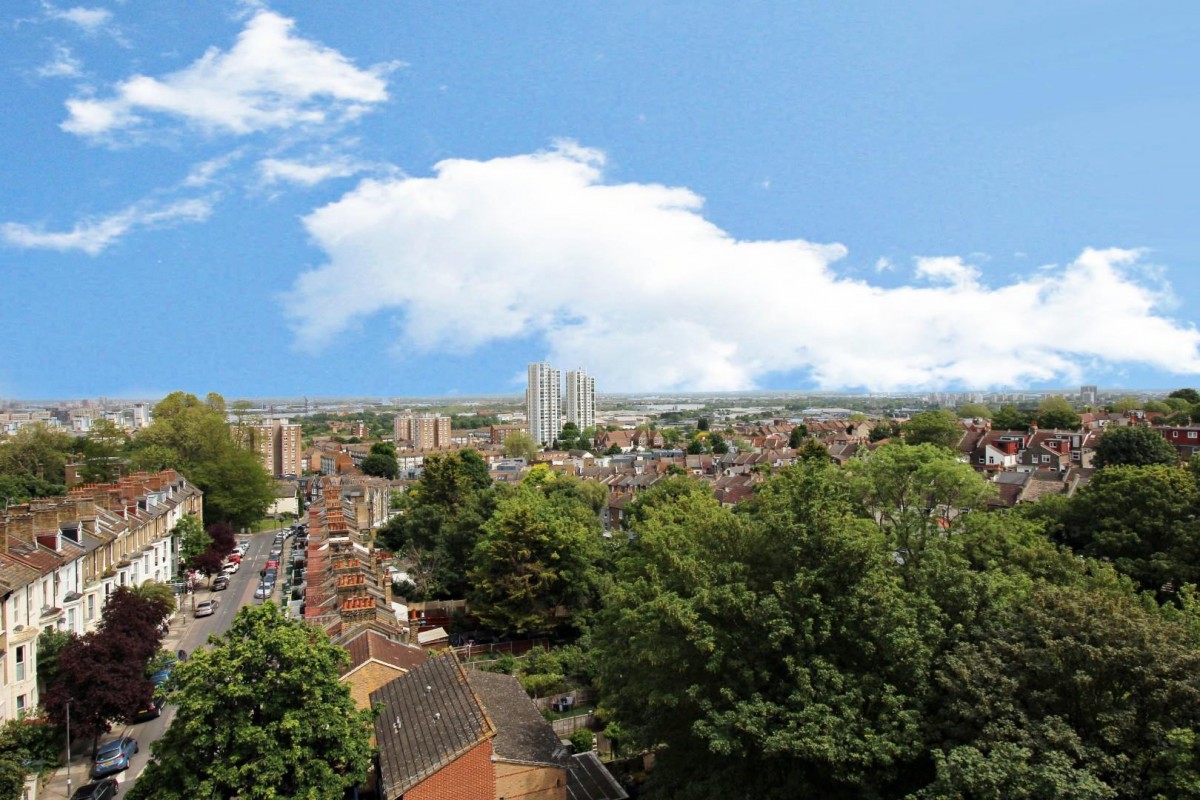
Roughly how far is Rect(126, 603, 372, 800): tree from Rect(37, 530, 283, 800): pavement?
1216 mm

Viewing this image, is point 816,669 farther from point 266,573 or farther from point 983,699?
point 266,573

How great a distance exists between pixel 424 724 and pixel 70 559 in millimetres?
20305

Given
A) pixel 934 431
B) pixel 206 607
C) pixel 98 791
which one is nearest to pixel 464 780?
pixel 98 791

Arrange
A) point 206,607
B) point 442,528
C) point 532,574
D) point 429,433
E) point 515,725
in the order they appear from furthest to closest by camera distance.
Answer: point 429,433 → point 442,528 → point 206,607 → point 532,574 → point 515,725

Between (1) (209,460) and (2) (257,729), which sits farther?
(1) (209,460)

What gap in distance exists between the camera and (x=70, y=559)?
28.3 m

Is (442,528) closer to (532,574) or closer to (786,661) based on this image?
(532,574)

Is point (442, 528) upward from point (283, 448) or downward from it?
upward

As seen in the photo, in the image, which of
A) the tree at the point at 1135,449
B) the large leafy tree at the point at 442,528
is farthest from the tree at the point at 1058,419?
the large leafy tree at the point at 442,528

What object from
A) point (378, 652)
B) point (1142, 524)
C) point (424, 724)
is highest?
point (1142, 524)

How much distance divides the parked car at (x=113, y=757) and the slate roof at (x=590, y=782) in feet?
44.2

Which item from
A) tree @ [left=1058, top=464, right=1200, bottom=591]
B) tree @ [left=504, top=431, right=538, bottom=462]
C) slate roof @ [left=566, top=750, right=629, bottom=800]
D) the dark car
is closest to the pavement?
the dark car

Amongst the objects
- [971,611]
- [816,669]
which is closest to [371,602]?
[816,669]

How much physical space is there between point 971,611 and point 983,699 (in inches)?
129
